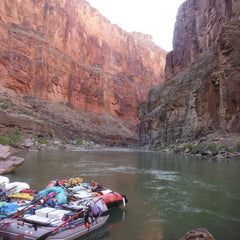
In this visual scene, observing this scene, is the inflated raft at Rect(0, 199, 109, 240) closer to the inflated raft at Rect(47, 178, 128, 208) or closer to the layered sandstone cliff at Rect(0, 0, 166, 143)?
the inflated raft at Rect(47, 178, 128, 208)

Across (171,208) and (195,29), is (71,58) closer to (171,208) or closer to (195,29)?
(195,29)

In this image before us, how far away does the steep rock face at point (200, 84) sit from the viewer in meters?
29.3

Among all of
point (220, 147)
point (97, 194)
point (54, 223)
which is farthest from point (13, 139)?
point (54, 223)

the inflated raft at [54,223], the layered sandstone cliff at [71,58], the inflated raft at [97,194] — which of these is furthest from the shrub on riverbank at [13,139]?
the inflated raft at [54,223]

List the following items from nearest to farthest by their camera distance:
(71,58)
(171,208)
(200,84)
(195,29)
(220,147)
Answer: (171,208) < (220,147) < (200,84) < (195,29) < (71,58)

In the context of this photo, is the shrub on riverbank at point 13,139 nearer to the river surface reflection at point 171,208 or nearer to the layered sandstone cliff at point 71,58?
the river surface reflection at point 171,208

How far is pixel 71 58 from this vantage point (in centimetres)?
6994

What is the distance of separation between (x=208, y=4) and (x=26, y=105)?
1578 inches

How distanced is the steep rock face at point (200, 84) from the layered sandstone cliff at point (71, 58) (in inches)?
826

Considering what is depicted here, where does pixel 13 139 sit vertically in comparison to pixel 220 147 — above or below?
above

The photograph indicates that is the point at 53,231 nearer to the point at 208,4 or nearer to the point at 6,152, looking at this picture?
the point at 6,152

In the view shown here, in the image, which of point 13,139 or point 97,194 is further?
point 13,139

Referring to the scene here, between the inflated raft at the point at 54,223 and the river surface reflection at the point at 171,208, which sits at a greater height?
the inflated raft at the point at 54,223

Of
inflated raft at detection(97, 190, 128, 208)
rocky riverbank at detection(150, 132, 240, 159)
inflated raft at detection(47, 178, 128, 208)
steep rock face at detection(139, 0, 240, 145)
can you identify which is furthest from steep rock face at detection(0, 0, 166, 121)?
inflated raft at detection(97, 190, 128, 208)
